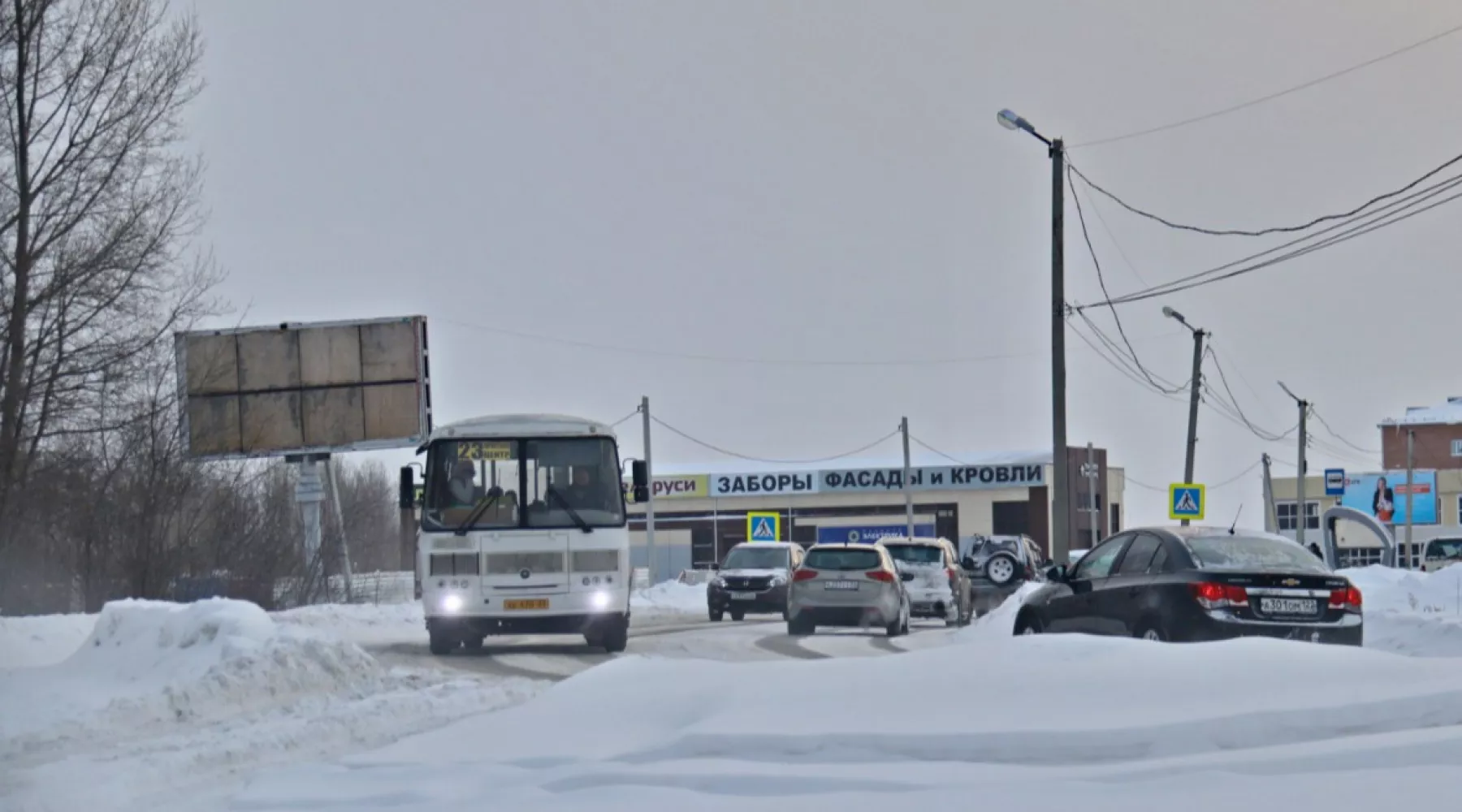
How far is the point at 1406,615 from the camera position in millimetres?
21562

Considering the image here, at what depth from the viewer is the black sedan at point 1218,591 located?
47.9ft

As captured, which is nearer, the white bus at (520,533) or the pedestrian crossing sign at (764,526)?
the white bus at (520,533)

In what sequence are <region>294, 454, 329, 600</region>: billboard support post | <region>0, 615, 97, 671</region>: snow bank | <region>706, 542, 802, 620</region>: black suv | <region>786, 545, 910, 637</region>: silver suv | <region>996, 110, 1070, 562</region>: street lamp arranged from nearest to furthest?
<region>0, 615, 97, 671</region>: snow bank
<region>786, 545, 910, 637</region>: silver suv
<region>996, 110, 1070, 562</region>: street lamp
<region>706, 542, 802, 620</region>: black suv
<region>294, 454, 329, 600</region>: billboard support post

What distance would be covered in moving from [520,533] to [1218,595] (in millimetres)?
9672

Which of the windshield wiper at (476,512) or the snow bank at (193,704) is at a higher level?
the windshield wiper at (476,512)

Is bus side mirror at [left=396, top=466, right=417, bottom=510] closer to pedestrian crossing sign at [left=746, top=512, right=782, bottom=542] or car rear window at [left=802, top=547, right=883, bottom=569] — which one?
car rear window at [left=802, top=547, right=883, bottom=569]

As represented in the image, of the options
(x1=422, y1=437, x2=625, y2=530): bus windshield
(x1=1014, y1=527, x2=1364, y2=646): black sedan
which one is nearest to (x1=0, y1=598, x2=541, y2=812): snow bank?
(x1=422, y1=437, x2=625, y2=530): bus windshield

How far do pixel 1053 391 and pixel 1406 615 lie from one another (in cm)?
1024

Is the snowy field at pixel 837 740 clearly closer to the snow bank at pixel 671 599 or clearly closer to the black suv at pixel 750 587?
the black suv at pixel 750 587

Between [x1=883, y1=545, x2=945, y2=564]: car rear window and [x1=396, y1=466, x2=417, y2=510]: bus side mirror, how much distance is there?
13.8 metres

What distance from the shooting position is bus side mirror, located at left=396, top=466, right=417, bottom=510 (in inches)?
828

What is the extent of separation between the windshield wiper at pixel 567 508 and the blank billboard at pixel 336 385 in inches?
825

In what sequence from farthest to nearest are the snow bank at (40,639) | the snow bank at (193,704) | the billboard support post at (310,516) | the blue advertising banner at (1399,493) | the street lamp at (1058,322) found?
the blue advertising banner at (1399,493) < the billboard support post at (310,516) < the street lamp at (1058,322) < the snow bank at (40,639) < the snow bank at (193,704)

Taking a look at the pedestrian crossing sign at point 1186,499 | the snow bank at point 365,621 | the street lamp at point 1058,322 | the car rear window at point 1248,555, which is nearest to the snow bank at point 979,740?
the car rear window at point 1248,555
